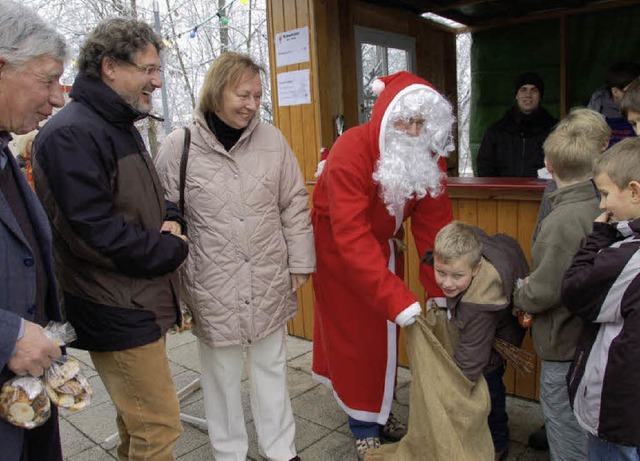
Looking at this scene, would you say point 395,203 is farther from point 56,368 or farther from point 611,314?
point 56,368

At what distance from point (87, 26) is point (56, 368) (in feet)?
46.9

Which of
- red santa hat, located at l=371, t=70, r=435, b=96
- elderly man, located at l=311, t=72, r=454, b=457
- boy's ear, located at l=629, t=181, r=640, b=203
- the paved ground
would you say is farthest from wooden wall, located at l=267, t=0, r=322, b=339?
boy's ear, located at l=629, t=181, r=640, b=203

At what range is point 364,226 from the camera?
247 centimetres

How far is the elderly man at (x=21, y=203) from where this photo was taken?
1.50 meters

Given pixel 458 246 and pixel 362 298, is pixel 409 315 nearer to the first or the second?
pixel 458 246

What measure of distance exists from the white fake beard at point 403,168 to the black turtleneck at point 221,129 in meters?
0.68

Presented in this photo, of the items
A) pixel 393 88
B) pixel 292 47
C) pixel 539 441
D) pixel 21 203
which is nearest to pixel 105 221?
pixel 21 203

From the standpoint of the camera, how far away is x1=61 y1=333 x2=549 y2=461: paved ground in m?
3.03

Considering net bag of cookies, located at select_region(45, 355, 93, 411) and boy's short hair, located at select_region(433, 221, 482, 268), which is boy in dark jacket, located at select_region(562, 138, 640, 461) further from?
net bag of cookies, located at select_region(45, 355, 93, 411)

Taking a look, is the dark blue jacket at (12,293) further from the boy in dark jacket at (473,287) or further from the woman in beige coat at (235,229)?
the boy in dark jacket at (473,287)

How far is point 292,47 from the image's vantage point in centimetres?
414

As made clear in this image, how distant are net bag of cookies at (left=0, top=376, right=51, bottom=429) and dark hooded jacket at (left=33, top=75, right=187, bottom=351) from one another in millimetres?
462

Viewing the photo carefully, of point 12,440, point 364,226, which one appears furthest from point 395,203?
point 12,440

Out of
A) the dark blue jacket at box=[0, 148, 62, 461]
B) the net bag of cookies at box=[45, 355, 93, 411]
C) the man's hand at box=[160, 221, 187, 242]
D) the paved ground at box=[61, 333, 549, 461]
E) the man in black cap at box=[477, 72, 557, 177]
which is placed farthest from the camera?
the man in black cap at box=[477, 72, 557, 177]
